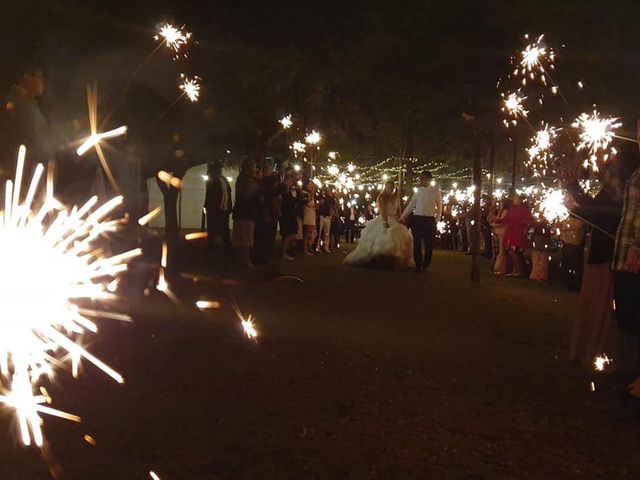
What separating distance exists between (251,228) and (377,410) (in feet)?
34.1

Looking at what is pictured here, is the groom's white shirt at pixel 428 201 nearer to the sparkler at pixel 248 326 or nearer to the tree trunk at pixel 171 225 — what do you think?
the tree trunk at pixel 171 225

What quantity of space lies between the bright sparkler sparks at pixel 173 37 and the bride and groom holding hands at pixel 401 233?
582 cm

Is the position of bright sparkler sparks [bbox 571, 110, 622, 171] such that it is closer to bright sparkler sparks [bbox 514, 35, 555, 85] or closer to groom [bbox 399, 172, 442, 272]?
bright sparkler sparks [bbox 514, 35, 555, 85]

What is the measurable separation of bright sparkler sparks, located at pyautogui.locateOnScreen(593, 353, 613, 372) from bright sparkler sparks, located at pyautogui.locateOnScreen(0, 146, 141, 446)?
14.3 ft

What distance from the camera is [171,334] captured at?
30.1 ft

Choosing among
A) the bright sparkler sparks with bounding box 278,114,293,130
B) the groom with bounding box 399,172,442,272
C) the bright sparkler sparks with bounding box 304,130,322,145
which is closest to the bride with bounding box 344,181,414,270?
the groom with bounding box 399,172,442,272

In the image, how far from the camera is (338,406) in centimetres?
654

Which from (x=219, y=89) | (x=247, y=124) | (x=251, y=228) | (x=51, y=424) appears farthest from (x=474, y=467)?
(x=247, y=124)

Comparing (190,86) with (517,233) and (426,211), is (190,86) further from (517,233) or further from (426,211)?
(517,233)

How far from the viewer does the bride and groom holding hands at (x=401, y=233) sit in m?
18.2

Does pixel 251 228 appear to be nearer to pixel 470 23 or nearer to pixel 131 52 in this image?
pixel 131 52

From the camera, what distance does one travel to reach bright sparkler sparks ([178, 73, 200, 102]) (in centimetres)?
1755

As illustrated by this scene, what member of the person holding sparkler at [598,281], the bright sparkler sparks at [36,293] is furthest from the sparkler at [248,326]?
the person holding sparkler at [598,281]

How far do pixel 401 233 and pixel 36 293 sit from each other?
11943 millimetres
